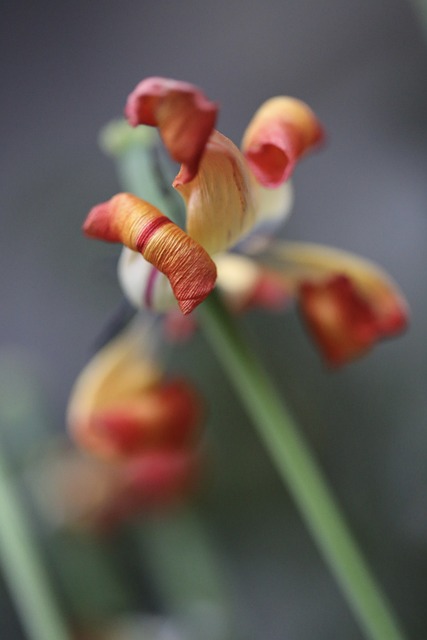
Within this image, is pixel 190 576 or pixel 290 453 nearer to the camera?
pixel 290 453

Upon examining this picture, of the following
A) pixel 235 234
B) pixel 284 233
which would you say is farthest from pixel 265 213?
pixel 284 233

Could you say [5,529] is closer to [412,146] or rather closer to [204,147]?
[204,147]

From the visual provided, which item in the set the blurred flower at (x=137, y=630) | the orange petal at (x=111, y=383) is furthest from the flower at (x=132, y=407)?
the blurred flower at (x=137, y=630)

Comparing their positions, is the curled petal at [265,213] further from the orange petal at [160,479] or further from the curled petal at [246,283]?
the orange petal at [160,479]

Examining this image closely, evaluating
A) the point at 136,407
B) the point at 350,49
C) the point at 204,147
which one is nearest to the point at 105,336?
the point at 136,407

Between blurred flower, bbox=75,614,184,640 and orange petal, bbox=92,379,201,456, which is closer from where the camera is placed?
orange petal, bbox=92,379,201,456

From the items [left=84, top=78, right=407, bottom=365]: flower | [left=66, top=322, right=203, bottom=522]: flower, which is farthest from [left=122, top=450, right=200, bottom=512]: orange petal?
[left=84, top=78, right=407, bottom=365]: flower

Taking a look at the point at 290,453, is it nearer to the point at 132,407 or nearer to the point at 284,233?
the point at 132,407

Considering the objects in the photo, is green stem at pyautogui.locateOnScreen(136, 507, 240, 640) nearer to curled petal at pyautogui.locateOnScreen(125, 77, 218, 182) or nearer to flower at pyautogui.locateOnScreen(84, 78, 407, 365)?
flower at pyautogui.locateOnScreen(84, 78, 407, 365)
